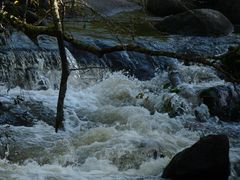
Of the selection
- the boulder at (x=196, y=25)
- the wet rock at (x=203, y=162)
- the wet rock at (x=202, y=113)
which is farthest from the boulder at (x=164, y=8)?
the wet rock at (x=203, y=162)

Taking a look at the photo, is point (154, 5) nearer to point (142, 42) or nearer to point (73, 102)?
point (142, 42)

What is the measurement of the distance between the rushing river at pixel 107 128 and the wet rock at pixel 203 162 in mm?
295

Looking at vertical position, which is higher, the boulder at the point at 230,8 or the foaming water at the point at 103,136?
the boulder at the point at 230,8

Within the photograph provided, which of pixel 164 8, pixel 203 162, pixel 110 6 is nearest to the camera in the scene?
pixel 203 162

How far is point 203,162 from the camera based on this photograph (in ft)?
17.9

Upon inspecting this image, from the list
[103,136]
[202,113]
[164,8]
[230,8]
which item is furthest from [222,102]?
[164,8]

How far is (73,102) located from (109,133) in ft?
5.40

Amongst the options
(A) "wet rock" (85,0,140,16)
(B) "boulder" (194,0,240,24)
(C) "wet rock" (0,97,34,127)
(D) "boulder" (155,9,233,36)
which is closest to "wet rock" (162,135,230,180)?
(C) "wet rock" (0,97,34,127)

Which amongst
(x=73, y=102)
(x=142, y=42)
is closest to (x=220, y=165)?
(x=73, y=102)

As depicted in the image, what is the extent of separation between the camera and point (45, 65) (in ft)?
29.6

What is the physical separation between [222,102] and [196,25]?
4.57 meters

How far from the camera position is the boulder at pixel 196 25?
12445 millimetres

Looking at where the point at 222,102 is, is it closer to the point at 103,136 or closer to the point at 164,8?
the point at 103,136

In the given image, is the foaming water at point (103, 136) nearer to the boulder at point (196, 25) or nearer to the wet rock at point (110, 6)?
the boulder at point (196, 25)
